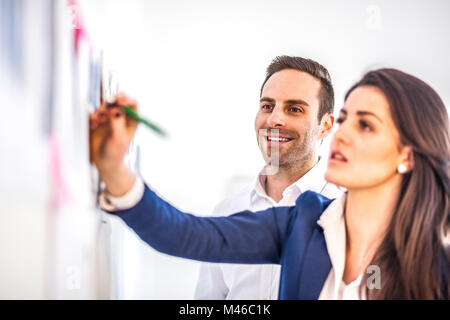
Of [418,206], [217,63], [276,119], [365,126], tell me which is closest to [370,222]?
[418,206]

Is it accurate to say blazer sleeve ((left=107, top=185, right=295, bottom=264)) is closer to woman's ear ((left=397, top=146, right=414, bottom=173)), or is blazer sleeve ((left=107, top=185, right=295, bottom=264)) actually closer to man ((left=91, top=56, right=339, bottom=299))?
man ((left=91, top=56, right=339, bottom=299))

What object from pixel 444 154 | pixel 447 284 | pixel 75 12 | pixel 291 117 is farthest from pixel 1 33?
pixel 447 284

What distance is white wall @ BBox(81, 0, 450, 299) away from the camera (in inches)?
50.1

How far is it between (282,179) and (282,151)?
0.25 feet

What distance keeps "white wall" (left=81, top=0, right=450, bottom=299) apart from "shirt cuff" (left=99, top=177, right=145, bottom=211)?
0.12 metres

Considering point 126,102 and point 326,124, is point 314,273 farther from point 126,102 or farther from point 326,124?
point 126,102

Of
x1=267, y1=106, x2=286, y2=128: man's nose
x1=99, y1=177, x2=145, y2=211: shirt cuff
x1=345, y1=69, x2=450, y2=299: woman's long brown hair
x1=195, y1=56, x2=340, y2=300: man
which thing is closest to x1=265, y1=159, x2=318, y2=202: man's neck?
x1=195, y1=56, x2=340, y2=300: man

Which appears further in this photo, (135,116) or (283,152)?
(283,152)

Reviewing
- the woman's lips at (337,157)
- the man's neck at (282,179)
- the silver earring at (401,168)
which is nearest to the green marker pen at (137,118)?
the man's neck at (282,179)

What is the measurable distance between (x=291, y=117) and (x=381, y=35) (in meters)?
0.34

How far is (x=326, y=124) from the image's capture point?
1327 millimetres

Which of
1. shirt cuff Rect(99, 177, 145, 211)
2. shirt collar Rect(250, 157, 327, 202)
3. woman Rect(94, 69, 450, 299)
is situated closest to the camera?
shirt cuff Rect(99, 177, 145, 211)

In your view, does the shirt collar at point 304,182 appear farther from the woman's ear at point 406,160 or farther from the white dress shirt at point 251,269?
the woman's ear at point 406,160

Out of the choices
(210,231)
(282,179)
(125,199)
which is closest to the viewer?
(125,199)
